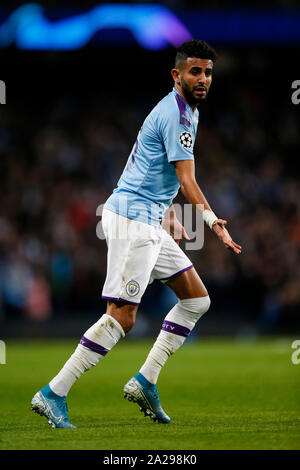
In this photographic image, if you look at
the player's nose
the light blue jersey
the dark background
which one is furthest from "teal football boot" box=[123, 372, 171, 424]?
the dark background

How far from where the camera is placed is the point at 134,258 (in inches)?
231

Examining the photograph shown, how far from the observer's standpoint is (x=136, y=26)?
1805 cm

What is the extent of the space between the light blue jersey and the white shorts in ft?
0.26

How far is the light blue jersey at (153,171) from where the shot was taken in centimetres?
583

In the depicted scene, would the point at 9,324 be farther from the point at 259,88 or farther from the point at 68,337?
the point at 259,88

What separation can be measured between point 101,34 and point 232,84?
14.9 feet

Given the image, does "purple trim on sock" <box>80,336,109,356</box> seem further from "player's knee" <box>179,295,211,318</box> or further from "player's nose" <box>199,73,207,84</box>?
"player's nose" <box>199,73,207,84</box>

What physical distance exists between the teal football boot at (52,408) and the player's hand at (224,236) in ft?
5.04

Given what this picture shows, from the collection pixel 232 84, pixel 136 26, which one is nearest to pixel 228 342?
pixel 136 26

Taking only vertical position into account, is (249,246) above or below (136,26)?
below

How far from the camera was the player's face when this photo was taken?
589 centimetres

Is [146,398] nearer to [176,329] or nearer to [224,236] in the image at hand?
[176,329]

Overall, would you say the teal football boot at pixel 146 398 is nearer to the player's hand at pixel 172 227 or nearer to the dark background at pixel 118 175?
the player's hand at pixel 172 227

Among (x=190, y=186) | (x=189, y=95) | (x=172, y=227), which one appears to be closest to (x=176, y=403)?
(x=172, y=227)
